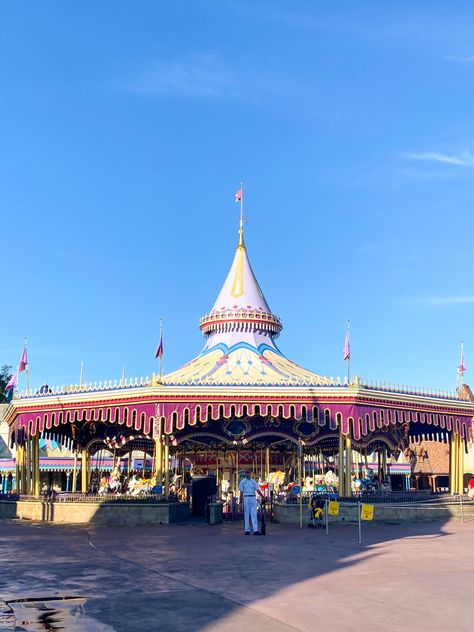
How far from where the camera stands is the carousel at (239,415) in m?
28.4

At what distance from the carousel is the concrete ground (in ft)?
28.5

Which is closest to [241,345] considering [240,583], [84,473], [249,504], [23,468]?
[84,473]

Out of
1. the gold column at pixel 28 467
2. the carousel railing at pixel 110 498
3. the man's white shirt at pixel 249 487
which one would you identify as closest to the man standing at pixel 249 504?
the man's white shirt at pixel 249 487

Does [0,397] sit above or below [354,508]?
above

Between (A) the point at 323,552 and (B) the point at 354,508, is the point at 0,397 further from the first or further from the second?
(A) the point at 323,552

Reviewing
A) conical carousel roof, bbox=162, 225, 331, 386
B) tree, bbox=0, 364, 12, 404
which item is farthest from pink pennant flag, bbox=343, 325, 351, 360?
tree, bbox=0, 364, 12, 404

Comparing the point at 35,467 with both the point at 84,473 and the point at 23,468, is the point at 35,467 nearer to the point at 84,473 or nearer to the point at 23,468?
the point at 23,468

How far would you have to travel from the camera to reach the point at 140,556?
1548 cm

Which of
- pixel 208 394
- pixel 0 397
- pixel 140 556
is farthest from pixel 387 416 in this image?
pixel 0 397

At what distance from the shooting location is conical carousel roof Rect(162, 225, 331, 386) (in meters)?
30.2

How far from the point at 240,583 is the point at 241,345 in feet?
74.2

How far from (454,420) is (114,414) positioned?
15.6 metres

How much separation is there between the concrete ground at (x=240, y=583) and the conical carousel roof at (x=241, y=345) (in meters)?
10.6

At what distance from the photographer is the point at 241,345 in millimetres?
34031
